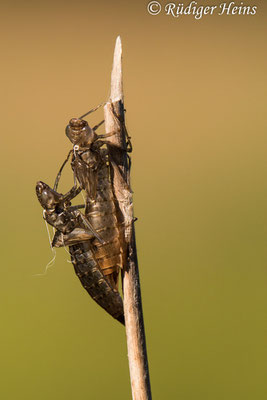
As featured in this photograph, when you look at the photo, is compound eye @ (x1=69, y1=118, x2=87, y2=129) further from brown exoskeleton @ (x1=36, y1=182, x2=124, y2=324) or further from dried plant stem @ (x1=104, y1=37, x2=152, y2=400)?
brown exoskeleton @ (x1=36, y1=182, x2=124, y2=324)

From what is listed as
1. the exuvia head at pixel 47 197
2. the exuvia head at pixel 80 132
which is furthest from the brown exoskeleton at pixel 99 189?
the exuvia head at pixel 47 197

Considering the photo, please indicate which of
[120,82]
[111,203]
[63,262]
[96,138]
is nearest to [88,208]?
[111,203]

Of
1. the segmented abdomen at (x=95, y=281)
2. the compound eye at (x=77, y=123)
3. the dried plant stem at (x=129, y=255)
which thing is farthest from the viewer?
the compound eye at (x=77, y=123)

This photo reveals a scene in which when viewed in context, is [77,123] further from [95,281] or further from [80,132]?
[95,281]

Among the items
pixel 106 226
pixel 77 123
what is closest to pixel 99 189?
pixel 106 226

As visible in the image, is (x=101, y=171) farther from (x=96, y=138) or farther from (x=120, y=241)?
(x=120, y=241)

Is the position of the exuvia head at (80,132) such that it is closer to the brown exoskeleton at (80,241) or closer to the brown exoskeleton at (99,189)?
the brown exoskeleton at (99,189)
